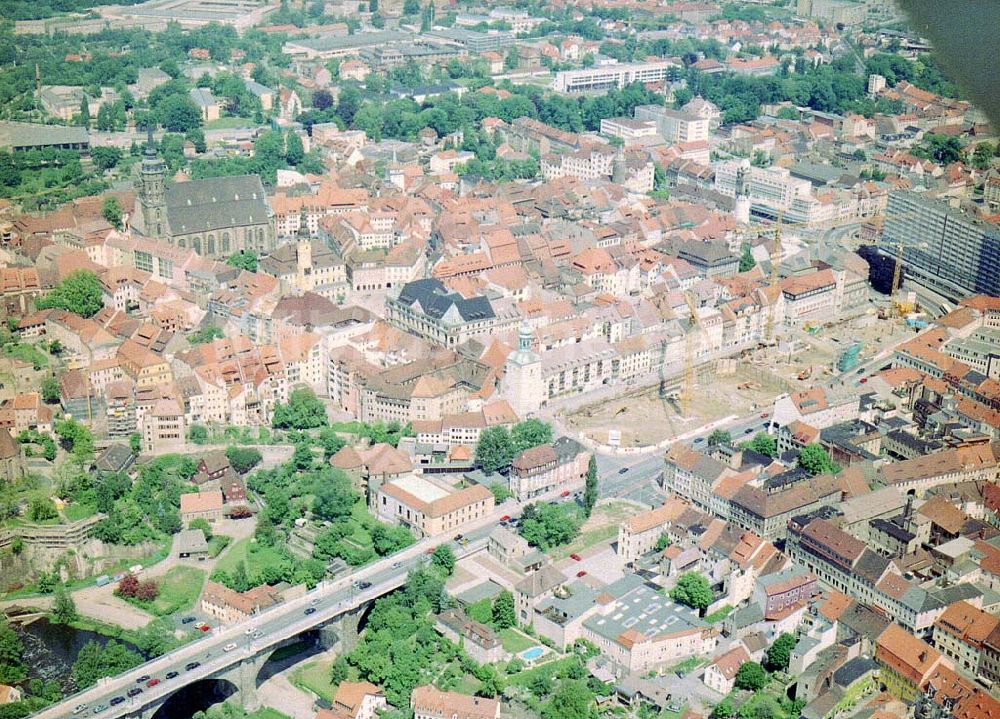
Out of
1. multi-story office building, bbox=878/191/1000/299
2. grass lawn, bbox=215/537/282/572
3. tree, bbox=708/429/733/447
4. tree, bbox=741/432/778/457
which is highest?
multi-story office building, bbox=878/191/1000/299

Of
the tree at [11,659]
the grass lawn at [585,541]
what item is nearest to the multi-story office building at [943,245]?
the grass lawn at [585,541]

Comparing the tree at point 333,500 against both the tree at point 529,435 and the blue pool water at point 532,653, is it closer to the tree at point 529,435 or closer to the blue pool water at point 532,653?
the tree at point 529,435

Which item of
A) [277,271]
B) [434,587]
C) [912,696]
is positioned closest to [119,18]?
[277,271]

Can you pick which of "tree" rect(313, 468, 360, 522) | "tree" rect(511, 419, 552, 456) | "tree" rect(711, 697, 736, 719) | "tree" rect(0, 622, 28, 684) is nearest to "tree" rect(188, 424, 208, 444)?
"tree" rect(313, 468, 360, 522)

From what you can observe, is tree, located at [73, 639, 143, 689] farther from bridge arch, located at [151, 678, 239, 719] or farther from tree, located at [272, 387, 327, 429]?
tree, located at [272, 387, 327, 429]

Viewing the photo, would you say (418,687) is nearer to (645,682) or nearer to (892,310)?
(645,682)

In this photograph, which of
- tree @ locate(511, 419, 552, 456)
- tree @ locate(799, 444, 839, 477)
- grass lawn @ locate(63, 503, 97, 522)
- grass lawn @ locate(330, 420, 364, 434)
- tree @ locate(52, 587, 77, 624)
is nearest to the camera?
tree @ locate(52, 587, 77, 624)

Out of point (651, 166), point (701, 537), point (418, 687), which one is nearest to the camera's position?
point (418, 687)
